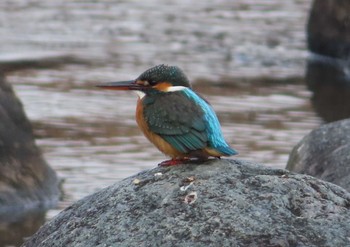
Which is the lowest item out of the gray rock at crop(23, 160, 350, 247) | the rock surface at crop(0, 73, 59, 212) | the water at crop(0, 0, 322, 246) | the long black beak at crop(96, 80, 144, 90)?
the water at crop(0, 0, 322, 246)

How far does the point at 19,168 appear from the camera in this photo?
951 cm

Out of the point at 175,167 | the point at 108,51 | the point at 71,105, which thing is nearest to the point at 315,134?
the point at 175,167

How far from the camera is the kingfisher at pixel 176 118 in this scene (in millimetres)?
5531

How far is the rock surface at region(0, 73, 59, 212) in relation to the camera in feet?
30.7

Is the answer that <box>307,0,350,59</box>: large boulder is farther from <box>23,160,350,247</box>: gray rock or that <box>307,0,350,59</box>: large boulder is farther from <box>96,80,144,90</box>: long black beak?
<box>23,160,350,247</box>: gray rock

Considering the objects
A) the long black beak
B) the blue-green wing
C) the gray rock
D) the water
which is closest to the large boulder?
the water

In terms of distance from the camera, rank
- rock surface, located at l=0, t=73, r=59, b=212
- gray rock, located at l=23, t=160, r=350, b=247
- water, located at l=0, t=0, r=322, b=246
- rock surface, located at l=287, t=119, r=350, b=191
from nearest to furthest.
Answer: gray rock, located at l=23, t=160, r=350, b=247 → rock surface, located at l=287, t=119, r=350, b=191 → rock surface, located at l=0, t=73, r=59, b=212 → water, located at l=0, t=0, r=322, b=246

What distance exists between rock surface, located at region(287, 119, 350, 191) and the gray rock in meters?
2.09

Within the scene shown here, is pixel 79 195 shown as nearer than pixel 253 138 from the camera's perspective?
Yes

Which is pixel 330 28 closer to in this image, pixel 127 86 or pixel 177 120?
pixel 127 86

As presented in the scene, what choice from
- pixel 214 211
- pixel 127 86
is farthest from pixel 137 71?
pixel 214 211

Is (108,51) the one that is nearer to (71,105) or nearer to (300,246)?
(71,105)

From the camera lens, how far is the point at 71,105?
13109 mm

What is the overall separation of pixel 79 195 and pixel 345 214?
4652mm
